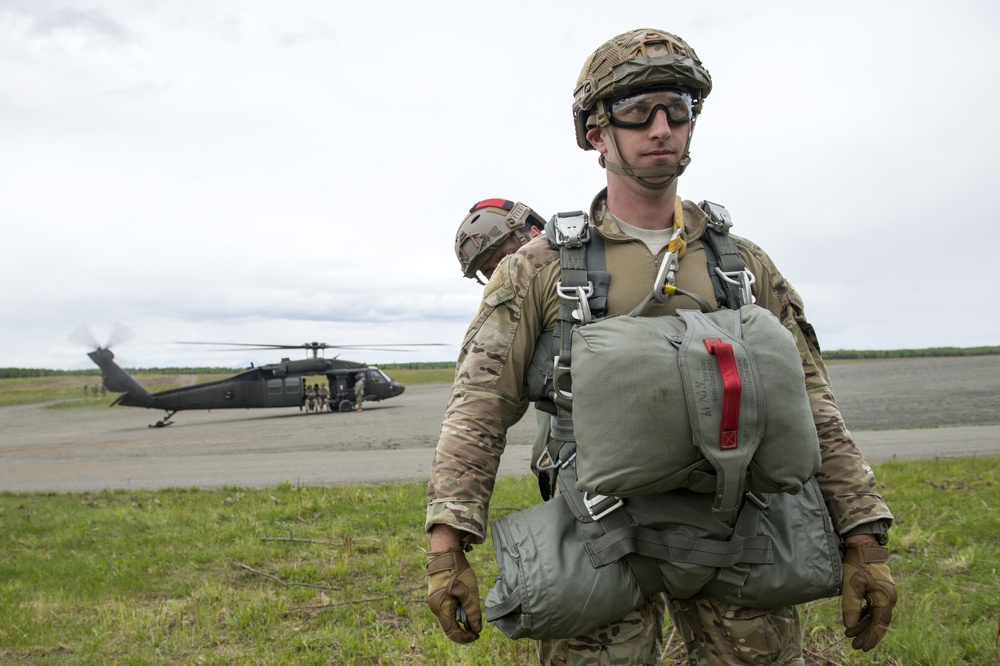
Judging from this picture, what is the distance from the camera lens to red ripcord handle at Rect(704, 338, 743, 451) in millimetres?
1719

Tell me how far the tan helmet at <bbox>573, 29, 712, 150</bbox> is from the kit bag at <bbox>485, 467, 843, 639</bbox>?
4.31 feet

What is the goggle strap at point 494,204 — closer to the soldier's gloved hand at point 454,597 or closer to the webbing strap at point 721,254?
the webbing strap at point 721,254

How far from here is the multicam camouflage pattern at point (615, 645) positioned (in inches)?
82.4

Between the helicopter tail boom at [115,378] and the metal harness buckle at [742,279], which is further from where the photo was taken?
the helicopter tail boom at [115,378]

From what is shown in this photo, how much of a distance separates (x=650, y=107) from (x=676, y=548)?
4.60 ft

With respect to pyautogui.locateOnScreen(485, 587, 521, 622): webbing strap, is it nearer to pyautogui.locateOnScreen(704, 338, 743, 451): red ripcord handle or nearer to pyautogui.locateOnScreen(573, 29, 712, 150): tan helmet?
pyautogui.locateOnScreen(704, 338, 743, 451): red ripcord handle

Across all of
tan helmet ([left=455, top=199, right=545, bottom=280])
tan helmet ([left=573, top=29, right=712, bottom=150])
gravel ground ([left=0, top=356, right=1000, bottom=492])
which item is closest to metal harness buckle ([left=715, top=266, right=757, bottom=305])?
tan helmet ([left=573, top=29, right=712, bottom=150])

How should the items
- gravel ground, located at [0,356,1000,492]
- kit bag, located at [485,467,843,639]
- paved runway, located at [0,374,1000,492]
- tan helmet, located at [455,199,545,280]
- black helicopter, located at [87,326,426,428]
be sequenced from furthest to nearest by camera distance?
black helicopter, located at [87,326,426,428]
gravel ground, located at [0,356,1000,492]
paved runway, located at [0,374,1000,492]
tan helmet, located at [455,199,545,280]
kit bag, located at [485,467,843,639]

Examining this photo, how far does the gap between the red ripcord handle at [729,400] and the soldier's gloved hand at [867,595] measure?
77 cm

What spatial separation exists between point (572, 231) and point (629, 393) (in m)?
0.69

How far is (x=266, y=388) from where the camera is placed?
79.9 feet

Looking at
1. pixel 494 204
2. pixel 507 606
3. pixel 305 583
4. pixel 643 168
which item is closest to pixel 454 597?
pixel 507 606

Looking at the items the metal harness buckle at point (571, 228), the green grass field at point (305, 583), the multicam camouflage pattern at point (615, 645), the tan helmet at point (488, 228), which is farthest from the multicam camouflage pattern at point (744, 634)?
the tan helmet at point (488, 228)

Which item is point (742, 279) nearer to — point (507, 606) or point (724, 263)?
point (724, 263)
